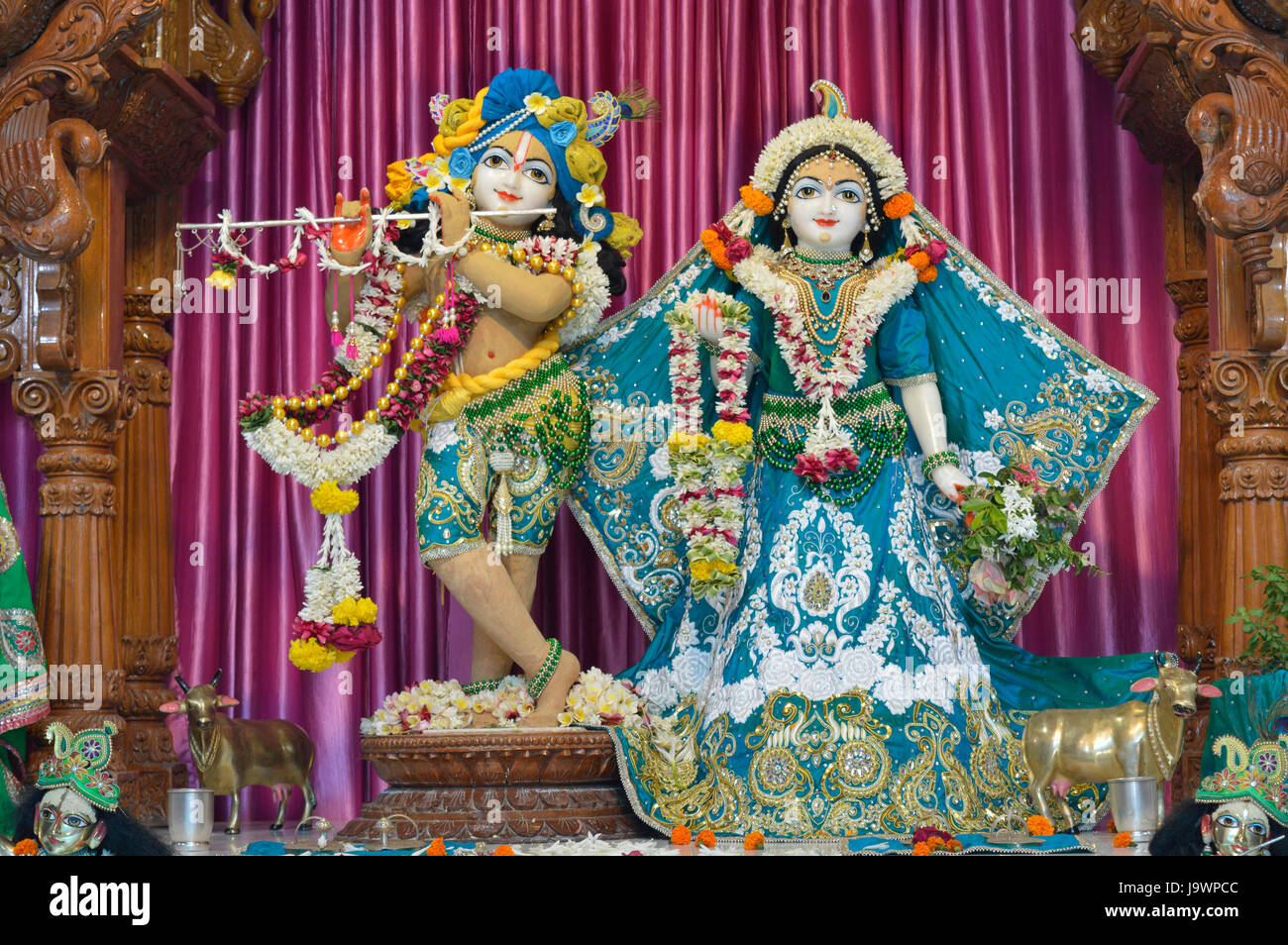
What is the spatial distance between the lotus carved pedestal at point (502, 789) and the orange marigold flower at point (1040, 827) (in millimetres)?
1252

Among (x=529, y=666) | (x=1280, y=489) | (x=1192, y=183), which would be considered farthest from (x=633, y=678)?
(x=1192, y=183)

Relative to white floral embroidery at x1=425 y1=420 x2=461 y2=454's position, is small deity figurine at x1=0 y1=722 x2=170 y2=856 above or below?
below

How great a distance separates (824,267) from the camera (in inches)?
224

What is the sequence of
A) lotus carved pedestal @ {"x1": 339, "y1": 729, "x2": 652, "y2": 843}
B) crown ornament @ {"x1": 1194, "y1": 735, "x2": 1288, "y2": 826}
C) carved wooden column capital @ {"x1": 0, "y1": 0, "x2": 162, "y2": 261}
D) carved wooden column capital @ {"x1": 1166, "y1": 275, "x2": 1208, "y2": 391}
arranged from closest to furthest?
crown ornament @ {"x1": 1194, "y1": 735, "x2": 1288, "y2": 826} < lotus carved pedestal @ {"x1": 339, "y1": 729, "x2": 652, "y2": 843} < carved wooden column capital @ {"x1": 0, "y1": 0, "x2": 162, "y2": 261} < carved wooden column capital @ {"x1": 1166, "y1": 275, "x2": 1208, "y2": 391}

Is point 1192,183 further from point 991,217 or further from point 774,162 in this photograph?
point 774,162

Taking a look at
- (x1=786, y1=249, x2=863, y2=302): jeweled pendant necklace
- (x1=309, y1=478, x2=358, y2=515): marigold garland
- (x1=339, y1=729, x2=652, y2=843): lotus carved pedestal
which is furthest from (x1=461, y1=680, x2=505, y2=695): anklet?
(x1=786, y1=249, x2=863, y2=302): jeweled pendant necklace

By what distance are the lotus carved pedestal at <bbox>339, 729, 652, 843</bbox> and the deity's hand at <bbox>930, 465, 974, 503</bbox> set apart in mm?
1459

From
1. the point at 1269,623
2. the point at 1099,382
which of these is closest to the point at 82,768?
the point at 1269,623

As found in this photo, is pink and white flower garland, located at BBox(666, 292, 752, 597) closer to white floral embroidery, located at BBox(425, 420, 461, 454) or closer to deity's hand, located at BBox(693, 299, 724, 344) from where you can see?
deity's hand, located at BBox(693, 299, 724, 344)

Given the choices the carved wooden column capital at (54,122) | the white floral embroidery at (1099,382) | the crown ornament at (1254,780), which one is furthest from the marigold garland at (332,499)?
the crown ornament at (1254,780)

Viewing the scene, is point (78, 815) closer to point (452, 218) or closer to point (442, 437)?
point (442, 437)

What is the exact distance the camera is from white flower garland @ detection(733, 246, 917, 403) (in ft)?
18.1

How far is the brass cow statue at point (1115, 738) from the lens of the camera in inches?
191

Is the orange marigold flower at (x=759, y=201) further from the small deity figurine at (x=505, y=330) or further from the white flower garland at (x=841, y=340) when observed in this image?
the small deity figurine at (x=505, y=330)
